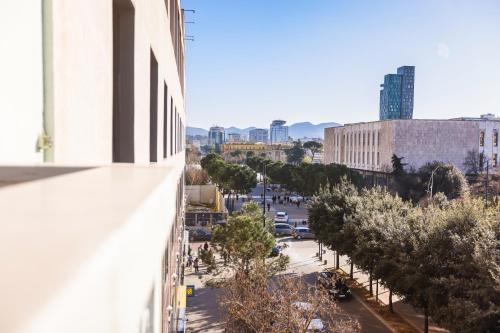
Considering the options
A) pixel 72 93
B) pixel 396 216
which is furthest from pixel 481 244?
pixel 72 93

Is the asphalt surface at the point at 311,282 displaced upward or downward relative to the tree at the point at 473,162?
downward

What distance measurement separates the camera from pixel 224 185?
50344mm

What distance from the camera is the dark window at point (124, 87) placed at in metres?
4.74

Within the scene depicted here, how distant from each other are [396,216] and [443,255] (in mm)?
4235

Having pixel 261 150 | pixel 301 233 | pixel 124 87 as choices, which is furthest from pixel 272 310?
pixel 261 150

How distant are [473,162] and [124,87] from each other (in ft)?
183

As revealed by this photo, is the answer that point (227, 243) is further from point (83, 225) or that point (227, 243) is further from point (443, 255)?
point (83, 225)

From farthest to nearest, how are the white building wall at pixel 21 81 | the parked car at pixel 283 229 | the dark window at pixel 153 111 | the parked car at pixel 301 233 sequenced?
1. the parked car at pixel 283 229
2. the parked car at pixel 301 233
3. the dark window at pixel 153 111
4. the white building wall at pixel 21 81

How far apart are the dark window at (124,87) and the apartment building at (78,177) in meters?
0.01

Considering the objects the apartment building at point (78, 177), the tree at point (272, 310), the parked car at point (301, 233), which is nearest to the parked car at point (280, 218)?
the parked car at point (301, 233)

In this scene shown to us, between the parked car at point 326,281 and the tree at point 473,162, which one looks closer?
the parked car at point 326,281

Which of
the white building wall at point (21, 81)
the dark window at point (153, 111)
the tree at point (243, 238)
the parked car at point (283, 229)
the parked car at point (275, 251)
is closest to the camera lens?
the white building wall at point (21, 81)

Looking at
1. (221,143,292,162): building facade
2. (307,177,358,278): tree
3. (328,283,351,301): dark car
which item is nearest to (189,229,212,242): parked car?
(307,177,358,278): tree

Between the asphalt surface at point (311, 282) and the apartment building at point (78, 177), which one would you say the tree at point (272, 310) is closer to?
the asphalt surface at point (311, 282)
